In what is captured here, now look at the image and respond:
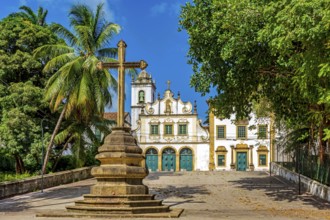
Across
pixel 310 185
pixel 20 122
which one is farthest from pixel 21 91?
pixel 310 185

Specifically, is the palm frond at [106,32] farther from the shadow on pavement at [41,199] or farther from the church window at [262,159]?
the church window at [262,159]

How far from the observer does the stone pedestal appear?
11488 millimetres

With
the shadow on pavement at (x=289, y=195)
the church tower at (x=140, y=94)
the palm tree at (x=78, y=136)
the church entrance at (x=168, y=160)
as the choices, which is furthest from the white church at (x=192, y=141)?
the shadow on pavement at (x=289, y=195)

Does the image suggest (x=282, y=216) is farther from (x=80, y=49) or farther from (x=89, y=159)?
(x=89, y=159)

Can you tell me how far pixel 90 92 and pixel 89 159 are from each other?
7509 mm

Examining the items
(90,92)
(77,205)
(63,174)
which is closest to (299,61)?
(77,205)

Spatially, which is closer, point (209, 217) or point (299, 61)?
point (209, 217)

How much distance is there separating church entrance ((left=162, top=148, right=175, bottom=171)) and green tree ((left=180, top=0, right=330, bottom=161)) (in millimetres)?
30208

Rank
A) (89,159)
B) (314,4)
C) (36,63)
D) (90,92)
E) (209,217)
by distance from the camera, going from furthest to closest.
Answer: (89,159) → (36,63) → (90,92) → (209,217) → (314,4)

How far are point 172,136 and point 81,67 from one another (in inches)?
1098

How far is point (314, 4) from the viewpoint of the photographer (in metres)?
10.5

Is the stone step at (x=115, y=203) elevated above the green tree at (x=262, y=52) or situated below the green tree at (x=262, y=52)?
below

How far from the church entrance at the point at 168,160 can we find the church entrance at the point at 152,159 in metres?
0.85

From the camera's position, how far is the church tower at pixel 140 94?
57.4 m
